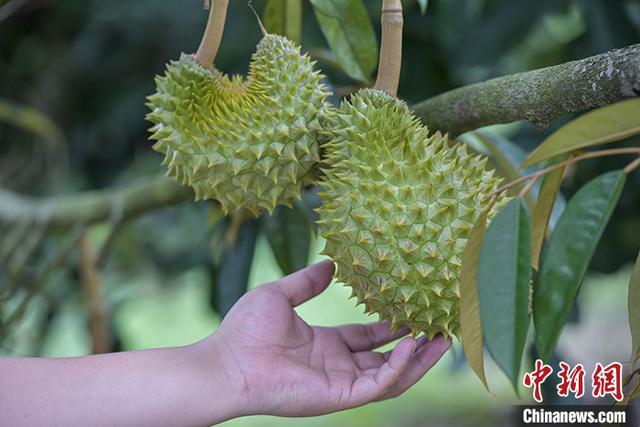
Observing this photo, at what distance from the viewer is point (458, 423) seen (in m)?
3.79

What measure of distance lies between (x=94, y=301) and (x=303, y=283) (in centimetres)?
82

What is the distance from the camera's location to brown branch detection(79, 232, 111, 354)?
1.70 metres

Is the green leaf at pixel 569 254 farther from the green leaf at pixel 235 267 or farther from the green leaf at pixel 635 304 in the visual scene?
the green leaf at pixel 235 267

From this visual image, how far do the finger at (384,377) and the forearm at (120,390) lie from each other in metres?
0.15

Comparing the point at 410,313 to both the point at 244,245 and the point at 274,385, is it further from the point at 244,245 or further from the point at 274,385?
the point at 244,245

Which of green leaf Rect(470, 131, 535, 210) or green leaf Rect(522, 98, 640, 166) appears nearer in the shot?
green leaf Rect(522, 98, 640, 166)

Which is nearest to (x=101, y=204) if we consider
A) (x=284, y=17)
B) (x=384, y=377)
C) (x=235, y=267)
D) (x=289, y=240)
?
(x=235, y=267)

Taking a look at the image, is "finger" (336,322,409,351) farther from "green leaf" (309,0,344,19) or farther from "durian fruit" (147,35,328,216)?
"green leaf" (309,0,344,19)

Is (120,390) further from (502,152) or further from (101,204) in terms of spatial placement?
(101,204)

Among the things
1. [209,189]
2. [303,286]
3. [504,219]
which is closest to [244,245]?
[303,286]

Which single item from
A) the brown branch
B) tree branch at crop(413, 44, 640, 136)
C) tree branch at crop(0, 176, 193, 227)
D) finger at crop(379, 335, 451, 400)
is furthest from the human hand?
the brown branch

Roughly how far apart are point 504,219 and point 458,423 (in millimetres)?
3393

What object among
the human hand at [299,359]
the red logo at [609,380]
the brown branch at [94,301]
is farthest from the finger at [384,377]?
the brown branch at [94,301]

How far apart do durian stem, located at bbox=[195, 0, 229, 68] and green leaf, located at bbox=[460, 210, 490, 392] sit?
0.44m
